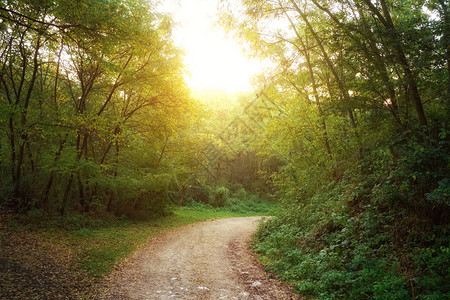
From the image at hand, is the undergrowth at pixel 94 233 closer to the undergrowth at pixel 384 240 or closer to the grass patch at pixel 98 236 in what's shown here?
the grass patch at pixel 98 236

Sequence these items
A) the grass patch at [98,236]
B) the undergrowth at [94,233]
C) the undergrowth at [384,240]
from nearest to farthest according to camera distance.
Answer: the undergrowth at [384,240]
the grass patch at [98,236]
the undergrowth at [94,233]

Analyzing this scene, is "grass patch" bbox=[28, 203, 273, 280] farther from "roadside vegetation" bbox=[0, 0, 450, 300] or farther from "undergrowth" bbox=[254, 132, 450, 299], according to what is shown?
"undergrowth" bbox=[254, 132, 450, 299]

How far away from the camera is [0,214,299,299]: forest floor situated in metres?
5.04

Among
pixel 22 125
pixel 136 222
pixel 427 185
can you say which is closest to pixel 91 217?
pixel 136 222

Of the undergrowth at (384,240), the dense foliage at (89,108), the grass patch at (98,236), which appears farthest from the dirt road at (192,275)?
the dense foliage at (89,108)

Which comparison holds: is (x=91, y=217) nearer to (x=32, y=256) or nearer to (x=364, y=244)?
(x=32, y=256)

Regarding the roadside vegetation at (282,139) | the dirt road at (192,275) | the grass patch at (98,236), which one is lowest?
the dirt road at (192,275)

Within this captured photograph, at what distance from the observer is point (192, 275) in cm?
636

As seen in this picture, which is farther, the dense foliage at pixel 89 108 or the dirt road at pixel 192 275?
the dense foliage at pixel 89 108

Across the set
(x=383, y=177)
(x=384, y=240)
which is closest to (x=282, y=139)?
(x=383, y=177)

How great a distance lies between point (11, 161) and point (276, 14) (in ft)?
37.1

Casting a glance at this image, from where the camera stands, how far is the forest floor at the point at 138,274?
5.04 m

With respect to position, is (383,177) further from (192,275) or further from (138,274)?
(138,274)

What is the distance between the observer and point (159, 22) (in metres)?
11.8
